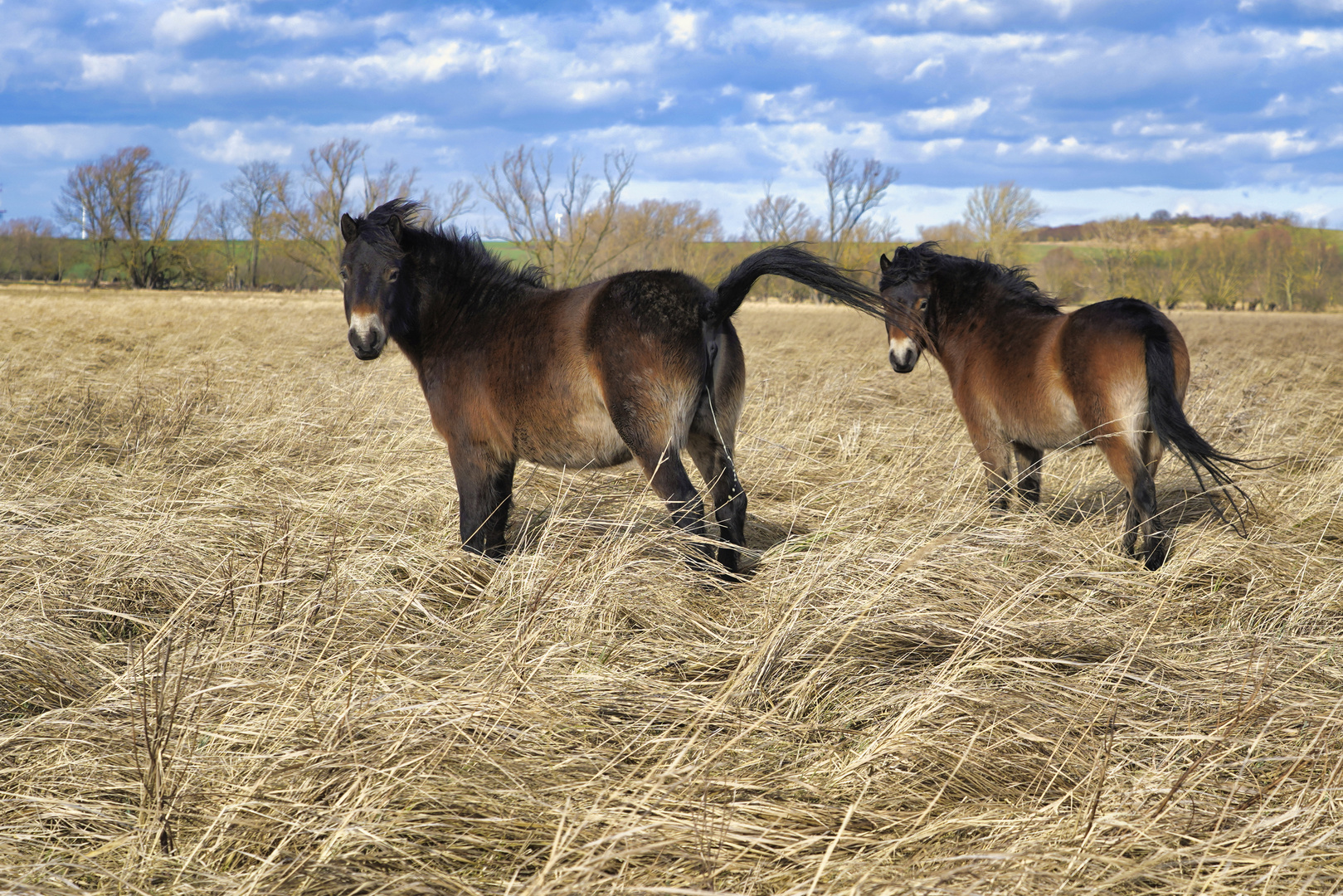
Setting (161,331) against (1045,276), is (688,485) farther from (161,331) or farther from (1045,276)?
(1045,276)

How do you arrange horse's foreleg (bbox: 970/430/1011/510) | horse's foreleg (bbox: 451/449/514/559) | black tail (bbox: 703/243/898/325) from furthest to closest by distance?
horse's foreleg (bbox: 970/430/1011/510) < horse's foreleg (bbox: 451/449/514/559) < black tail (bbox: 703/243/898/325)

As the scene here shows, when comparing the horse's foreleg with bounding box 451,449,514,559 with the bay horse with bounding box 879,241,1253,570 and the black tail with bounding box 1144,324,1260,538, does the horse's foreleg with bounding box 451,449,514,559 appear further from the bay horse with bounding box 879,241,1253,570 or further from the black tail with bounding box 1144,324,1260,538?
the black tail with bounding box 1144,324,1260,538

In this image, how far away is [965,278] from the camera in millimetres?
5438

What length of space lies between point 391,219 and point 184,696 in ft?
8.50

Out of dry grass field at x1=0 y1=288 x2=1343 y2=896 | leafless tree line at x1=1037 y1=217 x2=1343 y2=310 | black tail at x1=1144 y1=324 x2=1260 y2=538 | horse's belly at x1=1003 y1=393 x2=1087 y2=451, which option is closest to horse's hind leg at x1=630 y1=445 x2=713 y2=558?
dry grass field at x1=0 y1=288 x2=1343 y2=896

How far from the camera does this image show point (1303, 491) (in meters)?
5.11

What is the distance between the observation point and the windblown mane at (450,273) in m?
4.33

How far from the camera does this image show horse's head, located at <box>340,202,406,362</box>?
160 inches

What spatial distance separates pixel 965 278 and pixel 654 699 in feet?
13.2

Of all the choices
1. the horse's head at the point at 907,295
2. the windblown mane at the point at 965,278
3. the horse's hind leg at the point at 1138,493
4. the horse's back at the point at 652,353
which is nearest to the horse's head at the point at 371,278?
the horse's back at the point at 652,353

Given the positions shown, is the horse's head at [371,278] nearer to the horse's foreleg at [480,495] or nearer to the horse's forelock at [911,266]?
the horse's foreleg at [480,495]

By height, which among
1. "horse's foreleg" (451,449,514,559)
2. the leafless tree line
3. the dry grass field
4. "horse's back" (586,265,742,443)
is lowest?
the dry grass field

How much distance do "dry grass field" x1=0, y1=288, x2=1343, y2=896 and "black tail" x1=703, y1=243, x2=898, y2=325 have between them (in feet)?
3.50

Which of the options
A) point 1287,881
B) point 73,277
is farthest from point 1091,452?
point 73,277
